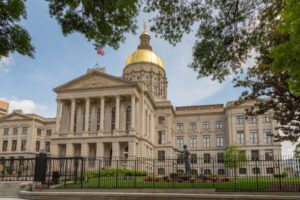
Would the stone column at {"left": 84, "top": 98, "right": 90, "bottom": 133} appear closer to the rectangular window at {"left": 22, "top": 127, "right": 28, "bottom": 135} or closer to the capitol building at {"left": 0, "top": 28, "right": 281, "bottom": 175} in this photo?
the capitol building at {"left": 0, "top": 28, "right": 281, "bottom": 175}

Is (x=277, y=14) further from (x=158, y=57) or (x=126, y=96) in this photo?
(x=158, y=57)

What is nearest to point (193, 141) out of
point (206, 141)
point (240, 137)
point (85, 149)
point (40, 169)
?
point (206, 141)

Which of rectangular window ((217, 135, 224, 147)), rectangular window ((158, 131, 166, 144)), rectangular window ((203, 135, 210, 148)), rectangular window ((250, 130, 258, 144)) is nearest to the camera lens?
rectangular window ((158, 131, 166, 144))

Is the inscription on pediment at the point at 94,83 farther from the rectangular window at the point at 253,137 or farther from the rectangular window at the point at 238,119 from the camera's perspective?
the rectangular window at the point at 253,137

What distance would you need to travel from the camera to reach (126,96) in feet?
189

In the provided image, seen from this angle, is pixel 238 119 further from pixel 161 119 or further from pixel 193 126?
pixel 161 119

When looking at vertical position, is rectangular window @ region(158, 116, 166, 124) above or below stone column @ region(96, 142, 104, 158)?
above

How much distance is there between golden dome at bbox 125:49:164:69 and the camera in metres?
82.4

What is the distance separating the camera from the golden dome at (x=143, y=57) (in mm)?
82438

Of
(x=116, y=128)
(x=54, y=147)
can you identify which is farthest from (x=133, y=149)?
(x=54, y=147)

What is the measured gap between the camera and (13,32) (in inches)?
404

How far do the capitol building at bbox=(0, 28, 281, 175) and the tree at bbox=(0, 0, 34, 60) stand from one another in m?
44.0

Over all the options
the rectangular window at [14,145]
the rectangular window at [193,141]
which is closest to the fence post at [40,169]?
the rectangular window at [193,141]

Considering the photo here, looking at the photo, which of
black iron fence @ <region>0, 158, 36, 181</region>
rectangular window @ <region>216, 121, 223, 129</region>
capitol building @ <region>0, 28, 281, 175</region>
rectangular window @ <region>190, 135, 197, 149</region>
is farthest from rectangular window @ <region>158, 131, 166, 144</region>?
black iron fence @ <region>0, 158, 36, 181</region>
